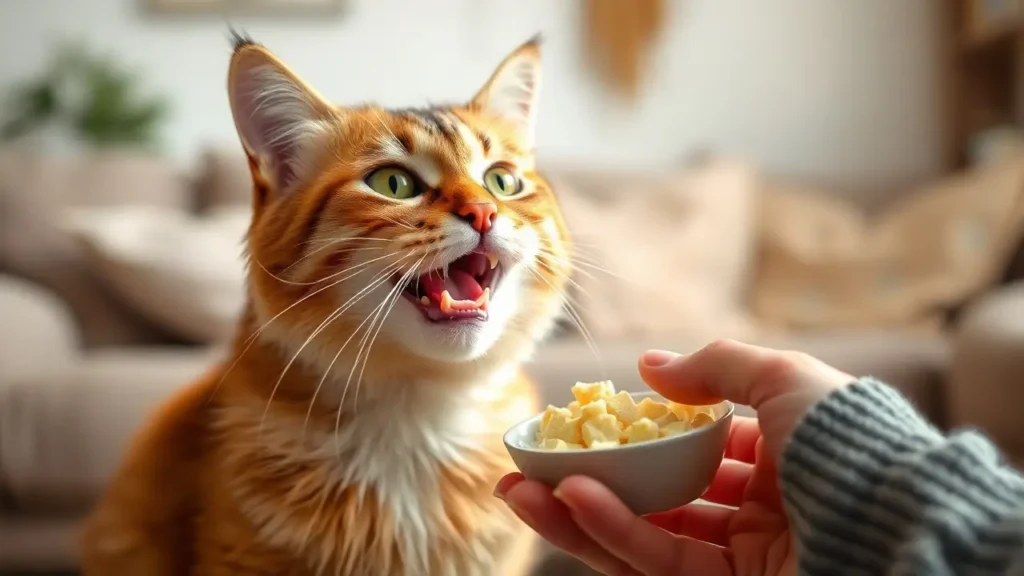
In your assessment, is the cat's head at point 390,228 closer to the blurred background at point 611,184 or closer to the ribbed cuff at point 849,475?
the ribbed cuff at point 849,475

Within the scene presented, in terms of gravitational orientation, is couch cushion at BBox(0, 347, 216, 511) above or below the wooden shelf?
below

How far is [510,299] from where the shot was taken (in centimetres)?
73

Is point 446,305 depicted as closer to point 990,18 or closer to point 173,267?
point 173,267

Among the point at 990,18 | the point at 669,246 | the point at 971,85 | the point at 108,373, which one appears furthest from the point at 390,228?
the point at 971,85

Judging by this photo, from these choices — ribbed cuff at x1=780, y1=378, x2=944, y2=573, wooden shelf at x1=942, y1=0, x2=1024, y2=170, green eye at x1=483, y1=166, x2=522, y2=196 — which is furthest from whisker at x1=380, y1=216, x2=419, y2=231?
wooden shelf at x1=942, y1=0, x2=1024, y2=170

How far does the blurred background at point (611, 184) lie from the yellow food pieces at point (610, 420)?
60cm

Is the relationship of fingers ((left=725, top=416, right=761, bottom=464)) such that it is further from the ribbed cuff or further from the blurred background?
the blurred background

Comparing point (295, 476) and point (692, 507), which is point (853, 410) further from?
point (295, 476)

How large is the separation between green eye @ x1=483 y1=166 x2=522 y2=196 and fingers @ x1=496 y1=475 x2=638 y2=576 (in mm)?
295

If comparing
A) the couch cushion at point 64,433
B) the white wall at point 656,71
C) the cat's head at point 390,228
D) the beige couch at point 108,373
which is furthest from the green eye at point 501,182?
the white wall at point 656,71

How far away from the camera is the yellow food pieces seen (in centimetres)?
56

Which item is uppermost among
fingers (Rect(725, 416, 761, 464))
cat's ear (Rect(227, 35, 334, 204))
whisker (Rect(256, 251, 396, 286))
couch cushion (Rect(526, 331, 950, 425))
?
cat's ear (Rect(227, 35, 334, 204))

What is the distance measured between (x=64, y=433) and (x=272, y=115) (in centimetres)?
91

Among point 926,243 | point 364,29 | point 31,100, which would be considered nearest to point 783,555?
point 926,243
